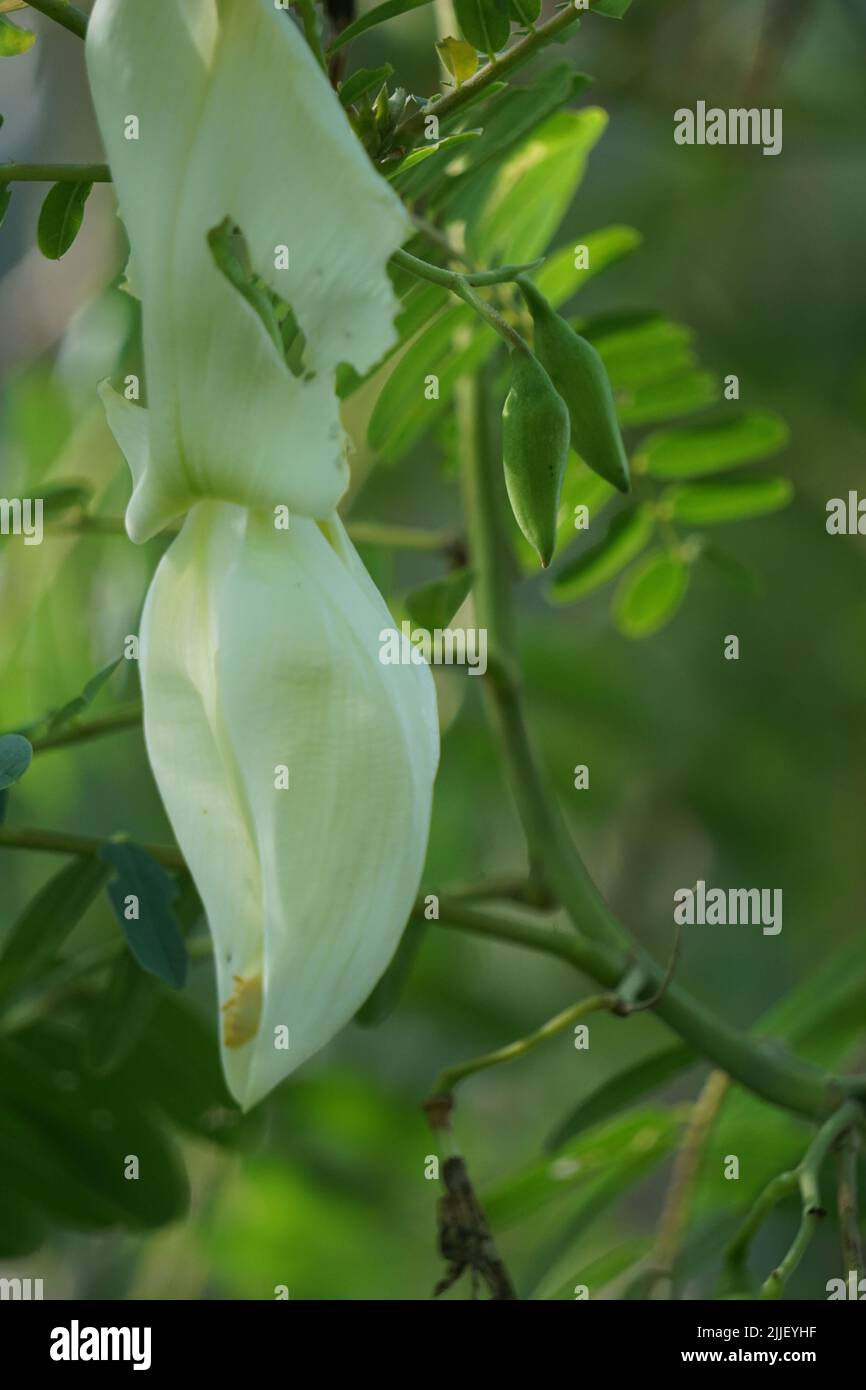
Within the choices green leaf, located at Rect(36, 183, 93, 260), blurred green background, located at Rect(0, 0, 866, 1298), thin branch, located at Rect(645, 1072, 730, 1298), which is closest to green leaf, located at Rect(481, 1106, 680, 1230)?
thin branch, located at Rect(645, 1072, 730, 1298)

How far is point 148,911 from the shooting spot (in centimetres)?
52

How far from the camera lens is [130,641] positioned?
0.58m

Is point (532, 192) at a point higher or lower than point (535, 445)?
A: higher

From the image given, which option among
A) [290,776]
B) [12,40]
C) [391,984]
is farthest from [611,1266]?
[12,40]

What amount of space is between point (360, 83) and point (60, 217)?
89mm

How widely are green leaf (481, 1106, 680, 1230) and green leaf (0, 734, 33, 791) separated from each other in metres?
0.35

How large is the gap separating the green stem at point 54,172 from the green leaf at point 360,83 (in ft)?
0.21

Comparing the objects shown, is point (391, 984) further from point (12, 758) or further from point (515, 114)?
point (515, 114)

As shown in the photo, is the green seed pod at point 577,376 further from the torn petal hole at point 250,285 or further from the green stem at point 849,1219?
the green stem at point 849,1219

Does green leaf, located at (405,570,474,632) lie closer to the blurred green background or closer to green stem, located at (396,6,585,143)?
green stem, located at (396,6,585,143)

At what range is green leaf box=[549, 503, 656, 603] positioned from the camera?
0.80m

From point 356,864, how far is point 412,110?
0.21 m

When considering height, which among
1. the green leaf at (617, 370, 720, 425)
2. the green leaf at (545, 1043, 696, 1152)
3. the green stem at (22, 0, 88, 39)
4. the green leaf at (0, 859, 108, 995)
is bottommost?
the green leaf at (545, 1043, 696, 1152)

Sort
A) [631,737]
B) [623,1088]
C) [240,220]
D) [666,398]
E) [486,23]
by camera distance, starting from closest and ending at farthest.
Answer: [240,220] < [486,23] < [623,1088] < [666,398] < [631,737]
